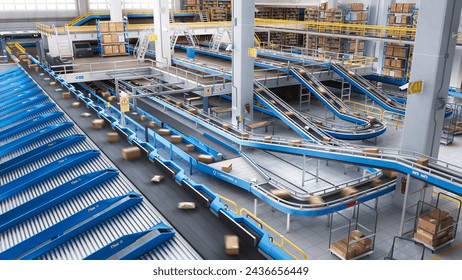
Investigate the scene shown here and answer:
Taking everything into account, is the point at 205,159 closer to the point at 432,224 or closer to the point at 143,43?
the point at 432,224

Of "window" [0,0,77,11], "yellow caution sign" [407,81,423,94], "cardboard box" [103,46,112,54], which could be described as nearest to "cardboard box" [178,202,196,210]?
"yellow caution sign" [407,81,423,94]

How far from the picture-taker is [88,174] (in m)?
7.43

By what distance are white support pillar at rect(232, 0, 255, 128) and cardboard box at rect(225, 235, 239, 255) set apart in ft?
42.3

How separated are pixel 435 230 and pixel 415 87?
369cm

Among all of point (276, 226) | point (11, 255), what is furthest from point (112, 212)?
point (276, 226)

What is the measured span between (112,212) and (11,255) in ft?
4.70

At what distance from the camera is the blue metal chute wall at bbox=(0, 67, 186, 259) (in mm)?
5832

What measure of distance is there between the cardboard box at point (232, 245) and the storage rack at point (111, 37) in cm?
2304

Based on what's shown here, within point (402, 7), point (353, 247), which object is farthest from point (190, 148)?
point (402, 7)

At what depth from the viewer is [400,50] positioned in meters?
26.0

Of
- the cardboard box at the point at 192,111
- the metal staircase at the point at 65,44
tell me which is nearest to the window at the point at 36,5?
the metal staircase at the point at 65,44

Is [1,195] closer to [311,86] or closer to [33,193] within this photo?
[33,193]

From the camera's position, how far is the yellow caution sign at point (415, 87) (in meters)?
11.1

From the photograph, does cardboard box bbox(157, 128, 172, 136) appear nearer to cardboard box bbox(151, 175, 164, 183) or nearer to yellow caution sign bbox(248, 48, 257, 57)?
yellow caution sign bbox(248, 48, 257, 57)
